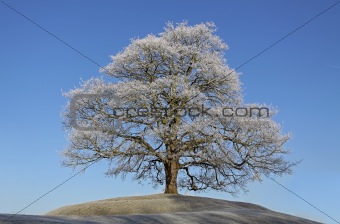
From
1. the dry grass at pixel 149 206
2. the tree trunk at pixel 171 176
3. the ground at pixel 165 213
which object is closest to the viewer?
the ground at pixel 165 213

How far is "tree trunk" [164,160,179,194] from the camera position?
2900cm

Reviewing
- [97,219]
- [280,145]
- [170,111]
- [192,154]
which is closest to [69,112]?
[170,111]

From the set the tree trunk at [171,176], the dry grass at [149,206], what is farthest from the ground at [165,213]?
the tree trunk at [171,176]

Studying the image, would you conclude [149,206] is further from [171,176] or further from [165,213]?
[165,213]

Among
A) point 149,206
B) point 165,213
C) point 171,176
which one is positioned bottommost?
point 165,213

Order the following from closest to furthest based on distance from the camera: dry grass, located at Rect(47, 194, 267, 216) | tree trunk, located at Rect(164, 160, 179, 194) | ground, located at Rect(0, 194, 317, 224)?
ground, located at Rect(0, 194, 317, 224)
dry grass, located at Rect(47, 194, 267, 216)
tree trunk, located at Rect(164, 160, 179, 194)

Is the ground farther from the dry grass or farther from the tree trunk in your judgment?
the tree trunk

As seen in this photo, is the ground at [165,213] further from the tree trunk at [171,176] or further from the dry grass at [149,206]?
the tree trunk at [171,176]

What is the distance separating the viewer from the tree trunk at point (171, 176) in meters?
29.0

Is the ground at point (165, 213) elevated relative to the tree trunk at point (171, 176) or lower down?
lower down

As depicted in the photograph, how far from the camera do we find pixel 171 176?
2914 cm

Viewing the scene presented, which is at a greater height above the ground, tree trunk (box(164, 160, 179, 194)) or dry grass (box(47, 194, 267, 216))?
tree trunk (box(164, 160, 179, 194))

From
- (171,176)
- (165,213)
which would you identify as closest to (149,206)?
(171,176)

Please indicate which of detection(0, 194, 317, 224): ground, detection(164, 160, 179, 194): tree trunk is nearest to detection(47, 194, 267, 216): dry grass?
detection(0, 194, 317, 224): ground
